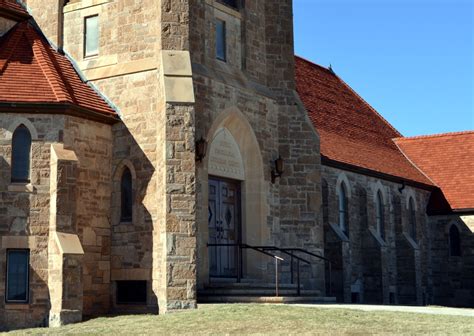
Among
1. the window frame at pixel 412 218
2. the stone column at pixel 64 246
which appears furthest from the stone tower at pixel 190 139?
the window frame at pixel 412 218

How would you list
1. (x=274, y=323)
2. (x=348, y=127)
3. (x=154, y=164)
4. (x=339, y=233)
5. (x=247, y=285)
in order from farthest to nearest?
(x=348, y=127), (x=339, y=233), (x=247, y=285), (x=154, y=164), (x=274, y=323)

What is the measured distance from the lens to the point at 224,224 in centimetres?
2173

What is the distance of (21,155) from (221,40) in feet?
20.7

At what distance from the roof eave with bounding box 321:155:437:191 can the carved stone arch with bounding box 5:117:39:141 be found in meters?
10.3

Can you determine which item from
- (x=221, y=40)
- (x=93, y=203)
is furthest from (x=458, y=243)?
(x=93, y=203)

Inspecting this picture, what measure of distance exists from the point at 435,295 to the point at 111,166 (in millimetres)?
17649

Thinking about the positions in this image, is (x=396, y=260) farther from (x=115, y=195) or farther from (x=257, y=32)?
(x=115, y=195)

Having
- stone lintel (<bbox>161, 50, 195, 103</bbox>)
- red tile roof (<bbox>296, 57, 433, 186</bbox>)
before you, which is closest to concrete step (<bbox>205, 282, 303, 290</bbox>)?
stone lintel (<bbox>161, 50, 195, 103</bbox>)

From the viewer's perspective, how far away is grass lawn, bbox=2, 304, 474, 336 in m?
14.1

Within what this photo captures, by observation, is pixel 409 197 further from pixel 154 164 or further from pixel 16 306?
pixel 16 306

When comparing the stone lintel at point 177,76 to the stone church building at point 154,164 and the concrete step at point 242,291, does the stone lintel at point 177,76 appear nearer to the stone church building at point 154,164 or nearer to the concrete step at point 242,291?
the stone church building at point 154,164

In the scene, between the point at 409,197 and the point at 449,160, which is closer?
the point at 409,197

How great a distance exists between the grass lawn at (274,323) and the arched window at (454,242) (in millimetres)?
17199

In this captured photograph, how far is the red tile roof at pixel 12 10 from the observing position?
2095 centimetres
